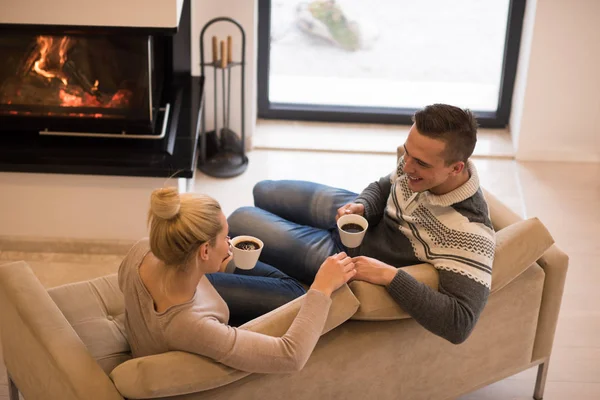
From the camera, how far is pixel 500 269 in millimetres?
2186

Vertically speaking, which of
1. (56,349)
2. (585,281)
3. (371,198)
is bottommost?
(585,281)

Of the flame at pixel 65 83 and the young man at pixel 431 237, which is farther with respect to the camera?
the flame at pixel 65 83

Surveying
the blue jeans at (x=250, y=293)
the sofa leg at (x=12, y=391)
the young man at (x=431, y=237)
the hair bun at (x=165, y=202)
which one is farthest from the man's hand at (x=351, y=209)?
the sofa leg at (x=12, y=391)

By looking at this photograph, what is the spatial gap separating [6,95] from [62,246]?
24.9 inches

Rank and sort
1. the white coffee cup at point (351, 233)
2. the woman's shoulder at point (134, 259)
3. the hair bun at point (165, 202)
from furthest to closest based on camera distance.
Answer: the white coffee cup at point (351, 233), the woman's shoulder at point (134, 259), the hair bun at point (165, 202)

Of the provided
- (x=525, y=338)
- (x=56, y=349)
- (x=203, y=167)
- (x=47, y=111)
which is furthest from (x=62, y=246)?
(x=525, y=338)

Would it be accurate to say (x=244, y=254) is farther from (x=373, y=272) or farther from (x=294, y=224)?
(x=294, y=224)

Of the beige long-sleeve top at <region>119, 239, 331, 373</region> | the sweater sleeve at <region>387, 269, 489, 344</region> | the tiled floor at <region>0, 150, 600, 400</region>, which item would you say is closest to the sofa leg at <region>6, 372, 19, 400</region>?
the tiled floor at <region>0, 150, 600, 400</region>

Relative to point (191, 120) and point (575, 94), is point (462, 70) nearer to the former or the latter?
point (575, 94)

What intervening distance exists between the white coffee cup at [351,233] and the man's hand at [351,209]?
0.15 metres

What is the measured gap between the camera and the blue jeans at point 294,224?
8.39ft

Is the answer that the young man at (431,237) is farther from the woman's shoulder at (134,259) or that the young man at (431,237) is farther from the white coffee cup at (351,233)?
the woman's shoulder at (134,259)

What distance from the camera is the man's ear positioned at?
2.17 m

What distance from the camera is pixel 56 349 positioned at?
6.42 ft
